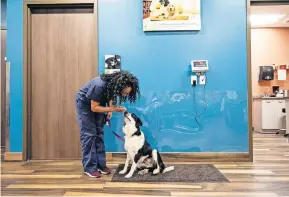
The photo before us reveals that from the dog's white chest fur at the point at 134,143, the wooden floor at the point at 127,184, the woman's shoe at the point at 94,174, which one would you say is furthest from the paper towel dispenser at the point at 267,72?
the woman's shoe at the point at 94,174

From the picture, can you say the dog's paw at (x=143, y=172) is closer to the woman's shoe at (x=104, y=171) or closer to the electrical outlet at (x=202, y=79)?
the woman's shoe at (x=104, y=171)

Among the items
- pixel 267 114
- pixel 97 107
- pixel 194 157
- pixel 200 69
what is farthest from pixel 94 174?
pixel 267 114

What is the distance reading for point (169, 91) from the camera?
11.0 feet

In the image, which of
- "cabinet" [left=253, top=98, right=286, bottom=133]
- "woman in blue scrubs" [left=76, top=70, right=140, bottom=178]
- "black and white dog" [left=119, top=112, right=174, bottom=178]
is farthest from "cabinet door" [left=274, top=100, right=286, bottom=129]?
"woman in blue scrubs" [left=76, top=70, right=140, bottom=178]

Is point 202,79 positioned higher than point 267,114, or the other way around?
point 202,79

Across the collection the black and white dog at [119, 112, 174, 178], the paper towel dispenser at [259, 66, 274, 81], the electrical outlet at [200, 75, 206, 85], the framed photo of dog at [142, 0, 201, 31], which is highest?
the framed photo of dog at [142, 0, 201, 31]

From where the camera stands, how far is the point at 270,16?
631 centimetres

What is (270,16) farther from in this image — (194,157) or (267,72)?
(194,157)

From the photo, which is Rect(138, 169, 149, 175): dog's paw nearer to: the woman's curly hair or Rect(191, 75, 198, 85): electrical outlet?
the woman's curly hair

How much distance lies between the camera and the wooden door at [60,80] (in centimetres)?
348

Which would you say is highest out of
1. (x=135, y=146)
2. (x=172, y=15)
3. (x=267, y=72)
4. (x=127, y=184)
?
(x=172, y=15)

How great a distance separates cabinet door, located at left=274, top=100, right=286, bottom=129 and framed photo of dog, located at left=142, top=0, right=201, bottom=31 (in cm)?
409

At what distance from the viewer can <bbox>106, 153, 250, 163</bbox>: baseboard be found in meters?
3.30

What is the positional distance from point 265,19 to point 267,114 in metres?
2.34
